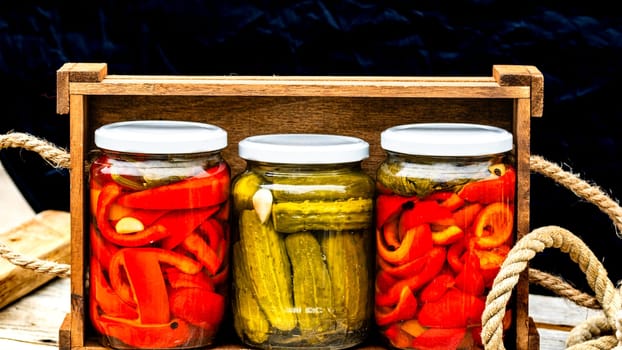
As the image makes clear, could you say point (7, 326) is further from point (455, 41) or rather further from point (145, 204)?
point (455, 41)

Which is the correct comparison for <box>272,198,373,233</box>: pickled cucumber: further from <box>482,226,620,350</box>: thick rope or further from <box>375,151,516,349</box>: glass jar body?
<box>482,226,620,350</box>: thick rope

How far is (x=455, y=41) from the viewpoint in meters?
1.42

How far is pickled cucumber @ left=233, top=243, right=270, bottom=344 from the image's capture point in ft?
3.41

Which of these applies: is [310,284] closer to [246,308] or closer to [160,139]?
[246,308]

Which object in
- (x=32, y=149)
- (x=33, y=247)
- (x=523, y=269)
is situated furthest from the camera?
(x=33, y=247)

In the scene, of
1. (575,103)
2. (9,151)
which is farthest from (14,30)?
(575,103)

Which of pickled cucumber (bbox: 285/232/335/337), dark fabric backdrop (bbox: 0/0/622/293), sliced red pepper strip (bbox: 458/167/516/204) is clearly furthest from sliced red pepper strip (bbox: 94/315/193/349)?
dark fabric backdrop (bbox: 0/0/622/293)

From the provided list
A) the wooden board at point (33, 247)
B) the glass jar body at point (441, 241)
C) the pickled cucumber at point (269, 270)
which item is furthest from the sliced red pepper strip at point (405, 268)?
the wooden board at point (33, 247)

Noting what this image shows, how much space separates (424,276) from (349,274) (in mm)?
84

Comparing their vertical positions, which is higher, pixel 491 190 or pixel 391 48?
pixel 391 48

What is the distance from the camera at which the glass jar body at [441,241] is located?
0.99m

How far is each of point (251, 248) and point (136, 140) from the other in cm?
17

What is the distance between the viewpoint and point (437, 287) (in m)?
1.01

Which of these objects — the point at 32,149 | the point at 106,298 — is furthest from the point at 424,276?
the point at 32,149
